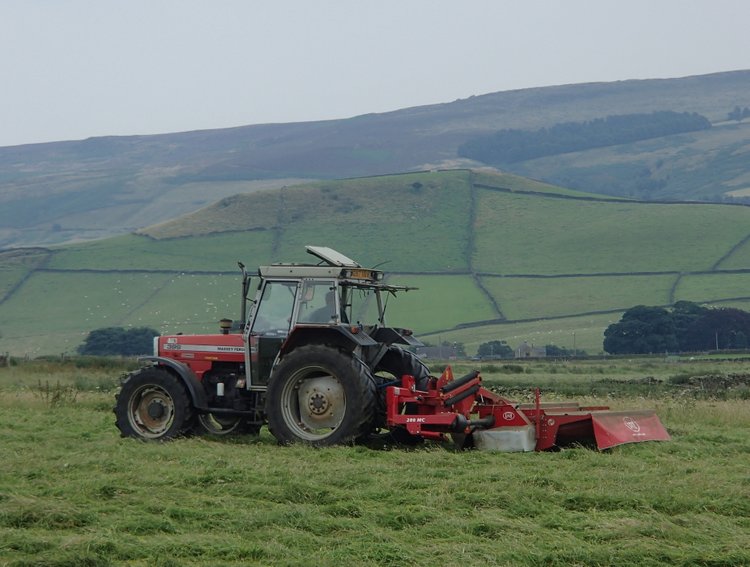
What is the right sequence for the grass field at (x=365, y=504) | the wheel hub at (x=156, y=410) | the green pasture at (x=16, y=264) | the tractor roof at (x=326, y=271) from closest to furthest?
the grass field at (x=365, y=504)
the tractor roof at (x=326, y=271)
the wheel hub at (x=156, y=410)
the green pasture at (x=16, y=264)

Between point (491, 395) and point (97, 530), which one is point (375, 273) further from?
point (97, 530)

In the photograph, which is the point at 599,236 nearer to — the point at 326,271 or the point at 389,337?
the point at 389,337

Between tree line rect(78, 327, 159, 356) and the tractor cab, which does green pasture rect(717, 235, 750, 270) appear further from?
the tractor cab

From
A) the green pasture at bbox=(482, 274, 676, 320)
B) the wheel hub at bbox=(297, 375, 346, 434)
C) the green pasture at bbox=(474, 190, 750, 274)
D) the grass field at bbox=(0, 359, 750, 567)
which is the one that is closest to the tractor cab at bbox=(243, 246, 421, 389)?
the wheel hub at bbox=(297, 375, 346, 434)

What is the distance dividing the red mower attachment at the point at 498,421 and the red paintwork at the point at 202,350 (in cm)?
229

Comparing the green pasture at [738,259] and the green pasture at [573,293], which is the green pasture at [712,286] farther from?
the green pasture at [738,259]

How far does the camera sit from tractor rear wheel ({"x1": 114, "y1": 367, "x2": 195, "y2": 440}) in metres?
14.5

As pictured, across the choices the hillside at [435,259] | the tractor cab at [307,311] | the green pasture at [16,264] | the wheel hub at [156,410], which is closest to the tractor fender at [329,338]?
the tractor cab at [307,311]

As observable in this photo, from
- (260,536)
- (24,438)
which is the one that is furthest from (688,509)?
(24,438)

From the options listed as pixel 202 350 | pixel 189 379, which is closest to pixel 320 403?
pixel 189 379

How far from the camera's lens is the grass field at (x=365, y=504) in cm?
803

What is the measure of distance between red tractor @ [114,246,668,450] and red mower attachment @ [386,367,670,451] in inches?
0.5

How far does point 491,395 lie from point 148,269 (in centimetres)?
7725

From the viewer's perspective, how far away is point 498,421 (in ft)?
44.8
